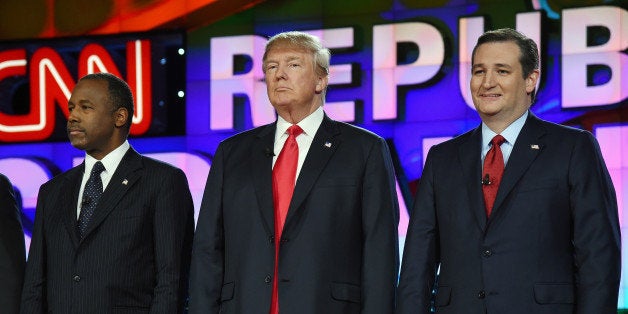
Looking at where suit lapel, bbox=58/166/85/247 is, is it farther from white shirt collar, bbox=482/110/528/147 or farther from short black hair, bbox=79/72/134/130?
white shirt collar, bbox=482/110/528/147

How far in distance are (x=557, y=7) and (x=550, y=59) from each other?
1.25ft

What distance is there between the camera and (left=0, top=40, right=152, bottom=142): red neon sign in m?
8.36

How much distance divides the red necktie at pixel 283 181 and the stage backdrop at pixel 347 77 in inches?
148

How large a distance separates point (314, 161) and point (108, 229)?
3.04ft

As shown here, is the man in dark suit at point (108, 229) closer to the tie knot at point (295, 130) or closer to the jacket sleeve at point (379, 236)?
the tie knot at point (295, 130)

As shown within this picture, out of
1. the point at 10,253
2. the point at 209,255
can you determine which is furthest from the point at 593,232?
the point at 10,253

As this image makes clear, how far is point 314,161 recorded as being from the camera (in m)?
3.91

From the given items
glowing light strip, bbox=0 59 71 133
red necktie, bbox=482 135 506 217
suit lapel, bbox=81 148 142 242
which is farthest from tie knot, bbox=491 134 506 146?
glowing light strip, bbox=0 59 71 133

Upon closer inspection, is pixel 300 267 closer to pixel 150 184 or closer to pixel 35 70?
pixel 150 184

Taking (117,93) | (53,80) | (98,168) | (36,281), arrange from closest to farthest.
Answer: (36,281)
(98,168)
(117,93)
(53,80)

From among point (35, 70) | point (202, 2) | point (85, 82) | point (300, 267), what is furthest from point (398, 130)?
point (300, 267)

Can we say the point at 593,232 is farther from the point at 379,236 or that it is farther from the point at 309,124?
the point at 309,124

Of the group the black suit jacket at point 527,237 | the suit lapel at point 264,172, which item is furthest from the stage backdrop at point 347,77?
the black suit jacket at point 527,237

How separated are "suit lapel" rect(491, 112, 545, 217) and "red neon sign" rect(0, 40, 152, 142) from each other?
507 centimetres
